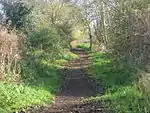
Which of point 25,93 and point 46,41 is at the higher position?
point 46,41

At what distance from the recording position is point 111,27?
2680 cm

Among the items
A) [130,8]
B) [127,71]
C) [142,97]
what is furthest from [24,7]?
[142,97]

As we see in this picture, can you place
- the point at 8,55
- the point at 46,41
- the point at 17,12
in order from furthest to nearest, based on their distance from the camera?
the point at 46,41
the point at 17,12
the point at 8,55

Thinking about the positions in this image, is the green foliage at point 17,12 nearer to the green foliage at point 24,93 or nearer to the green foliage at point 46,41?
the green foliage at point 46,41

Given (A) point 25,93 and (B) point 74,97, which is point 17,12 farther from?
(A) point 25,93

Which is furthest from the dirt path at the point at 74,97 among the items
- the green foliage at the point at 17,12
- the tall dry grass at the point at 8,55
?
the green foliage at the point at 17,12

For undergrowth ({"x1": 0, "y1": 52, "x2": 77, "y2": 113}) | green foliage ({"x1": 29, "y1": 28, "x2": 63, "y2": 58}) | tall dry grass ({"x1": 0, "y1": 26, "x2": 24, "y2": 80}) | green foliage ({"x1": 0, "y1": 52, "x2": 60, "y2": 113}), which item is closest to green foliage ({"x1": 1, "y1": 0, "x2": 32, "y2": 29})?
green foliage ({"x1": 29, "y1": 28, "x2": 63, "y2": 58})

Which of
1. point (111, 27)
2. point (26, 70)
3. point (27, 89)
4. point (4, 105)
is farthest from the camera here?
point (111, 27)

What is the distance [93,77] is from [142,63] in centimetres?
756

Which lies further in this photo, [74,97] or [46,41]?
[46,41]

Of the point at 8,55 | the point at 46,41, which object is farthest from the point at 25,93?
the point at 46,41

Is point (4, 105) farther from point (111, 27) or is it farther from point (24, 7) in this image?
point (24, 7)

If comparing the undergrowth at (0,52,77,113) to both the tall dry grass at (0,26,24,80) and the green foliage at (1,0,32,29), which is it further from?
the green foliage at (1,0,32,29)

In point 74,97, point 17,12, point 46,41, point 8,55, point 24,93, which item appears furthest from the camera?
point 46,41
